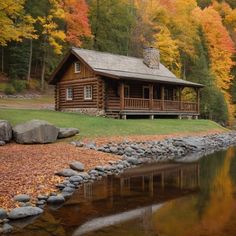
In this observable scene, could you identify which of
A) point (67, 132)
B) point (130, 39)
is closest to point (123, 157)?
point (67, 132)

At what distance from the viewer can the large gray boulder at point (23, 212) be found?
957cm

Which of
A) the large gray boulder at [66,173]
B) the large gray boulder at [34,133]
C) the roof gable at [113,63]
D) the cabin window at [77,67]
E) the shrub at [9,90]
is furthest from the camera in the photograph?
the shrub at [9,90]

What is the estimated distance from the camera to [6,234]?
8.58 meters

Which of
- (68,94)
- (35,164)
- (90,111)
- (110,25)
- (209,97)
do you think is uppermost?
(110,25)

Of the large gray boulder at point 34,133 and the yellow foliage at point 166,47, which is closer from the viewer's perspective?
the large gray boulder at point 34,133

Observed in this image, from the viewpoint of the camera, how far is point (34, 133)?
18969mm

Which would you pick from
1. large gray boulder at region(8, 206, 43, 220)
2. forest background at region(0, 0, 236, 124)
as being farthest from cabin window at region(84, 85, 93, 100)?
large gray boulder at region(8, 206, 43, 220)

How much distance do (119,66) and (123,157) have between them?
53.5 ft

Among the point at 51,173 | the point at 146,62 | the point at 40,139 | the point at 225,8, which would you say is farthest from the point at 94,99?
the point at 225,8

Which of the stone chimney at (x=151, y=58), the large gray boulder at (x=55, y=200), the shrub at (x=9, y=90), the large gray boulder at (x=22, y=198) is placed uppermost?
the stone chimney at (x=151, y=58)

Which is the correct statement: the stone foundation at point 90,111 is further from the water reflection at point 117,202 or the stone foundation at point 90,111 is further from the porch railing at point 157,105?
the water reflection at point 117,202

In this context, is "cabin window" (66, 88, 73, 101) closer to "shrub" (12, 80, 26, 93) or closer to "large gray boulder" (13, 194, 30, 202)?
"shrub" (12, 80, 26, 93)

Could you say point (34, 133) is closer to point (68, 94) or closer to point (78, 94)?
point (78, 94)

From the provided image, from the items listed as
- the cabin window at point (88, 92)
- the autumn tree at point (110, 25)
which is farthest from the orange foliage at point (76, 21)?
the cabin window at point (88, 92)
